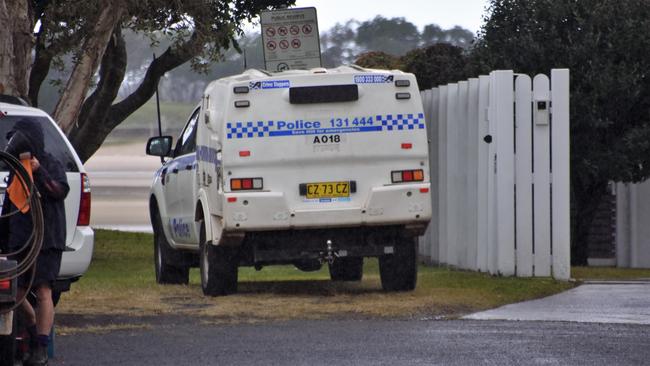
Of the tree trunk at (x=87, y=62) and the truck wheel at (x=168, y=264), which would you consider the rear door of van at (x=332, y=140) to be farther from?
the tree trunk at (x=87, y=62)

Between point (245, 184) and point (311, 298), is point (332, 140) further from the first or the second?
point (311, 298)

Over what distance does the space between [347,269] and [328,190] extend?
3452 mm

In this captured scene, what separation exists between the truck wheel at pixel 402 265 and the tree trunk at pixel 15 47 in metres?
4.36

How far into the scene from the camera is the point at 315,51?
25.1 meters

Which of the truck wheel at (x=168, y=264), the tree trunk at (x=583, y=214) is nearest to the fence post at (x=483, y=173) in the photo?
the truck wheel at (x=168, y=264)

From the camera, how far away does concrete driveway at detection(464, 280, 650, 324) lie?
14086 millimetres

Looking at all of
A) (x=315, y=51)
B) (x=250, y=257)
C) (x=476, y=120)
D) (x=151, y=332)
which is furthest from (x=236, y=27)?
(x=151, y=332)

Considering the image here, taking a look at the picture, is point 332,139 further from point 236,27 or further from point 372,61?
point 372,61

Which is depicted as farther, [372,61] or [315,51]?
[372,61]

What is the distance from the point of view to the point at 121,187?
71875 mm

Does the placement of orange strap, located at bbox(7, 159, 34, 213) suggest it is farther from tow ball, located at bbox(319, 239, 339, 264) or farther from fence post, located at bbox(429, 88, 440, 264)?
fence post, located at bbox(429, 88, 440, 264)

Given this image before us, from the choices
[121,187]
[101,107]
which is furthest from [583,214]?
[121,187]

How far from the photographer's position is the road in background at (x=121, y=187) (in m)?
52.6

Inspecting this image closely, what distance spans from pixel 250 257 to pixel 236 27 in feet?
37.4
